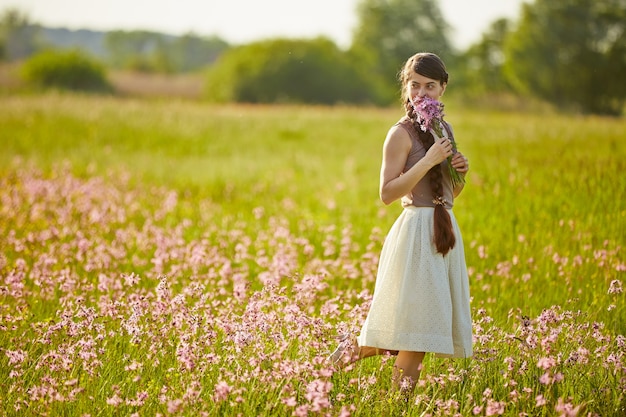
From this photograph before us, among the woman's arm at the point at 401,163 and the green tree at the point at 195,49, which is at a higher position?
the green tree at the point at 195,49

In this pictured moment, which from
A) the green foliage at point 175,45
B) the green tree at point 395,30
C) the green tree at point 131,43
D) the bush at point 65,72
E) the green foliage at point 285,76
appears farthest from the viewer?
the green foliage at point 175,45

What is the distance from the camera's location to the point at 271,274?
6.29m

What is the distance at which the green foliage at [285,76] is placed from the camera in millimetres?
48469

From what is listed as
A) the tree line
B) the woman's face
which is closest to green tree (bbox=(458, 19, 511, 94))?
the tree line

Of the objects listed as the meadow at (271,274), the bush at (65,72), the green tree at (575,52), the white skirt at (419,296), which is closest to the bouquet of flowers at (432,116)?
the white skirt at (419,296)

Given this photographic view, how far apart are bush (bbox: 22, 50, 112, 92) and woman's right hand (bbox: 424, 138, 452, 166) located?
46.0 meters

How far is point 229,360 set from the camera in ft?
13.8

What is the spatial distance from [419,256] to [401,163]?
537 mm

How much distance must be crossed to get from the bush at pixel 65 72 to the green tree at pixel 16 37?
38.6 metres

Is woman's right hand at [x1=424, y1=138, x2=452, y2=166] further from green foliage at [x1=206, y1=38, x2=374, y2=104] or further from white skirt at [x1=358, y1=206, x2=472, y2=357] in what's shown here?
green foliage at [x1=206, y1=38, x2=374, y2=104]

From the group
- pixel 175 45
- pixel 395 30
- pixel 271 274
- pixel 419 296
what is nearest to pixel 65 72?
pixel 395 30

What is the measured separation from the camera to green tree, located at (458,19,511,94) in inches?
2749

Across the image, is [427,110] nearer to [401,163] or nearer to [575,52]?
[401,163]

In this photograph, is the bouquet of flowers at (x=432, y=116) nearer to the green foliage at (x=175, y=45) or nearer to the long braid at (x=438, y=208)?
the long braid at (x=438, y=208)
